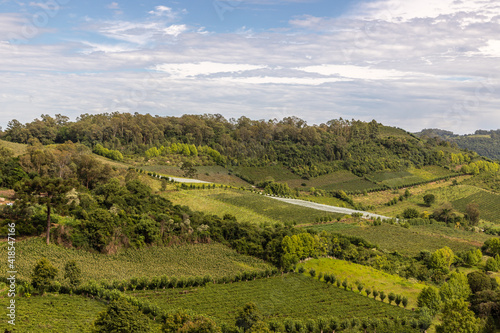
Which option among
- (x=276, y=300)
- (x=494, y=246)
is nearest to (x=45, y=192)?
(x=276, y=300)

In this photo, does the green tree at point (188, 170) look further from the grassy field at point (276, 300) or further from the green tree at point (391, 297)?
the green tree at point (391, 297)

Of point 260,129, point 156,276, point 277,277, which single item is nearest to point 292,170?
point 260,129

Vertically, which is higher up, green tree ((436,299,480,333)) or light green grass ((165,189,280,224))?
light green grass ((165,189,280,224))

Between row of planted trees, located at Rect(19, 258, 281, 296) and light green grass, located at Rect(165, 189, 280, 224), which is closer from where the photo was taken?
row of planted trees, located at Rect(19, 258, 281, 296)

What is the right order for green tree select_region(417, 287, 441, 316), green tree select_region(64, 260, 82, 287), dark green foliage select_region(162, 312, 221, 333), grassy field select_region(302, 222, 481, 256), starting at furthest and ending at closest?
1. grassy field select_region(302, 222, 481, 256)
2. green tree select_region(417, 287, 441, 316)
3. green tree select_region(64, 260, 82, 287)
4. dark green foliage select_region(162, 312, 221, 333)

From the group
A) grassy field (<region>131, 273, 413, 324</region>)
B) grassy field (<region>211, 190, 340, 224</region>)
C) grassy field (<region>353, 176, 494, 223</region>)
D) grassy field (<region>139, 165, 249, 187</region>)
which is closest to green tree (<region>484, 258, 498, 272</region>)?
grassy field (<region>131, 273, 413, 324</region>)

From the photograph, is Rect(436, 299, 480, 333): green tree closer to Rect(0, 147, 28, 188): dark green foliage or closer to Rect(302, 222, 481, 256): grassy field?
Rect(302, 222, 481, 256): grassy field
